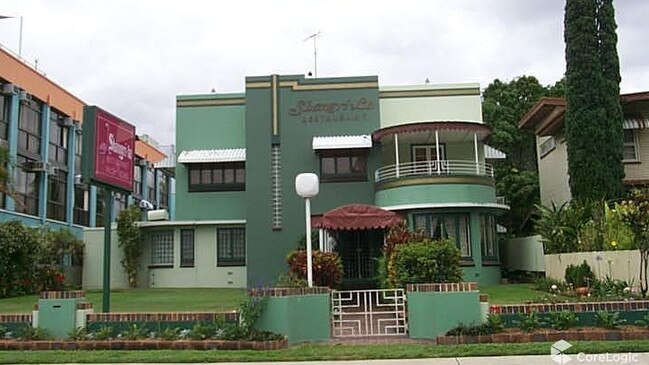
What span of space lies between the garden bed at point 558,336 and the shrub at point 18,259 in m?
17.6

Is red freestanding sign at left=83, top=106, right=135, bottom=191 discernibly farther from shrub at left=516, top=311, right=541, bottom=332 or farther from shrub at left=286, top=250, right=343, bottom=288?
shrub at left=516, top=311, right=541, bottom=332

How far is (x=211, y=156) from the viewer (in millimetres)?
28156

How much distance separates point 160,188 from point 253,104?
31451 millimetres

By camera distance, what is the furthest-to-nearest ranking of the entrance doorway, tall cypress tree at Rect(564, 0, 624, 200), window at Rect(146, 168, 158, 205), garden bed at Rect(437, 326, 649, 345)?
1. window at Rect(146, 168, 158, 205)
2. tall cypress tree at Rect(564, 0, 624, 200)
3. the entrance doorway
4. garden bed at Rect(437, 326, 649, 345)

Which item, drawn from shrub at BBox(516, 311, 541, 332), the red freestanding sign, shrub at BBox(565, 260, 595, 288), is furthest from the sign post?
shrub at BBox(565, 260, 595, 288)

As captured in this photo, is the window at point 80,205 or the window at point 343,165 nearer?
the window at point 343,165

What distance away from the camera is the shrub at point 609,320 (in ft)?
36.3

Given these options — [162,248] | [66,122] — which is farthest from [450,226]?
[66,122]

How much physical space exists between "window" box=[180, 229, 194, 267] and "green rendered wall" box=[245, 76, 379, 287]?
3043 millimetres

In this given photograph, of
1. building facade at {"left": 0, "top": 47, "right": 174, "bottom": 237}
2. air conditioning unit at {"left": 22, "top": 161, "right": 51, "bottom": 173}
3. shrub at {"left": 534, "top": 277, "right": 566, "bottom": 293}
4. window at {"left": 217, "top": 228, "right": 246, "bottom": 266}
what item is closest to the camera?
shrub at {"left": 534, "top": 277, "right": 566, "bottom": 293}

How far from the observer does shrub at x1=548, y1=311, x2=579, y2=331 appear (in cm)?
1104

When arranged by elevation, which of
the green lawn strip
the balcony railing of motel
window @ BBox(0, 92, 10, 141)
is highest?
window @ BBox(0, 92, 10, 141)

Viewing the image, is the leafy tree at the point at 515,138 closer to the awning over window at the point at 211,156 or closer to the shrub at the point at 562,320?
the awning over window at the point at 211,156

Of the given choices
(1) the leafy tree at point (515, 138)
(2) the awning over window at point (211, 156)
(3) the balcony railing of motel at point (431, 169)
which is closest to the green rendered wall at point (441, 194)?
(3) the balcony railing of motel at point (431, 169)
